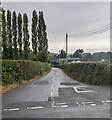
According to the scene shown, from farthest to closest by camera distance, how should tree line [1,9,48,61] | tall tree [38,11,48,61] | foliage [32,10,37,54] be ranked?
1. tall tree [38,11,48,61]
2. foliage [32,10,37,54]
3. tree line [1,9,48,61]

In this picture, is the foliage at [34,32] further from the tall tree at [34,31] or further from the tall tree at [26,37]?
the tall tree at [26,37]

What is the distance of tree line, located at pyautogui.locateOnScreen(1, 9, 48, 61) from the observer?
194 ft

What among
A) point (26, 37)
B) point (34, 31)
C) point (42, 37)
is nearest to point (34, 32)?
point (34, 31)

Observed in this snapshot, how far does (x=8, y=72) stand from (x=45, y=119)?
16256 mm

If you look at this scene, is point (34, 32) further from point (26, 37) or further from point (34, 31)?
point (26, 37)

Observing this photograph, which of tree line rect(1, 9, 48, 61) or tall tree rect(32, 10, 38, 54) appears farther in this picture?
tall tree rect(32, 10, 38, 54)

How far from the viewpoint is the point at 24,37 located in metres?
65.1

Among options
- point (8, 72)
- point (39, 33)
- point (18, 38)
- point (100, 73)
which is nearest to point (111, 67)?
point (100, 73)

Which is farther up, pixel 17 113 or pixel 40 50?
pixel 40 50

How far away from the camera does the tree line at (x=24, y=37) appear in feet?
194

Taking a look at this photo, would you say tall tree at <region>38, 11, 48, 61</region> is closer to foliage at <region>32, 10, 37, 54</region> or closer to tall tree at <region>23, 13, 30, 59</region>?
foliage at <region>32, 10, 37, 54</region>

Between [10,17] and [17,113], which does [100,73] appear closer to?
[17,113]

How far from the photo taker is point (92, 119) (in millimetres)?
8805

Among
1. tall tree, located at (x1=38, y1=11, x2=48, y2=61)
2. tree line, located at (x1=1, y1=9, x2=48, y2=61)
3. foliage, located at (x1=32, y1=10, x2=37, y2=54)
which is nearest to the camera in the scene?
tree line, located at (x1=1, y1=9, x2=48, y2=61)
